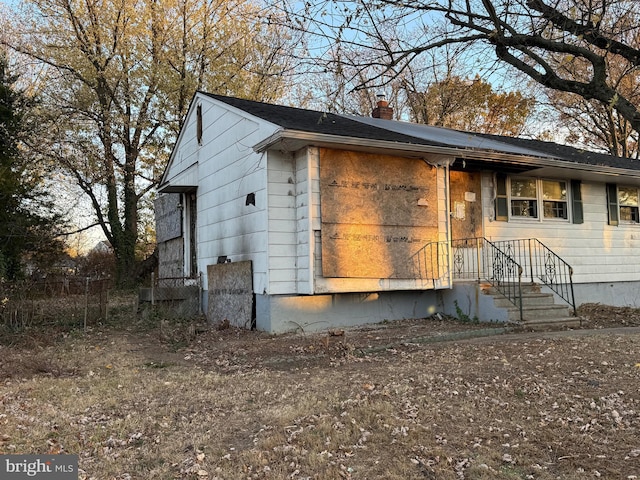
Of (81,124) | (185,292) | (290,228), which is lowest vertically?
(185,292)

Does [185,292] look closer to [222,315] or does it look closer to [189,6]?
[222,315]

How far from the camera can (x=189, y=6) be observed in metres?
20.4

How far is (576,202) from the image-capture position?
12.4 metres

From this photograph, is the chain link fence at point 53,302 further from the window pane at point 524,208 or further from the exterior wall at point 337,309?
the window pane at point 524,208

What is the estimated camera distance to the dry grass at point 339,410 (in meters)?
3.52

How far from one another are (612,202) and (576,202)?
1.48 metres

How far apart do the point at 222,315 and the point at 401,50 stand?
251 inches

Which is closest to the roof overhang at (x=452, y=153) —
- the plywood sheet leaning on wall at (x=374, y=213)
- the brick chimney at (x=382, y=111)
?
the plywood sheet leaning on wall at (x=374, y=213)

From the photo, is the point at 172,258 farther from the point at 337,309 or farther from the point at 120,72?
the point at 120,72

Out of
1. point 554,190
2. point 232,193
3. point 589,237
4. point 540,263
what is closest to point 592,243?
point 589,237

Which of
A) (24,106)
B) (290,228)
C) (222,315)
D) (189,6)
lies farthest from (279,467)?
(189,6)

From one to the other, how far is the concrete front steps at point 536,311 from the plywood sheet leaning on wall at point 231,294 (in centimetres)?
451

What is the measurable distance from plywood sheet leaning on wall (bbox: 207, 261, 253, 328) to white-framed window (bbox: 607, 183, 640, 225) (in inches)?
373

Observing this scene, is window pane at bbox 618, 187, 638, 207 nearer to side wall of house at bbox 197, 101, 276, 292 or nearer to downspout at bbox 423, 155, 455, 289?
downspout at bbox 423, 155, 455, 289
